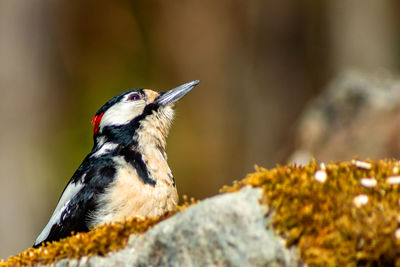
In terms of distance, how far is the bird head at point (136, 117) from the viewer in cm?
380

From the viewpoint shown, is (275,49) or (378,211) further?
(275,49)

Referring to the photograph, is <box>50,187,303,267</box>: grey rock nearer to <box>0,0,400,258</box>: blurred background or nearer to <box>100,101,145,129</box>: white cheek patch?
<box>100,101,145,129</box>: white cheek patch

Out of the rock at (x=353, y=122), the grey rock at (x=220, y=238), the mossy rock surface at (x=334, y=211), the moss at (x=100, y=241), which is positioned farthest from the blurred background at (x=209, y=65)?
the mossy rock surface at (x=334, y=211)

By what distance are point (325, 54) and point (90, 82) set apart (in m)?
6.44

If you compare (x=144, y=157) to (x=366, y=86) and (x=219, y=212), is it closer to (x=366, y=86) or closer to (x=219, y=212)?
(x=219, y=212)

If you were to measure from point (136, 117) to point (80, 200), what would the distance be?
881mm

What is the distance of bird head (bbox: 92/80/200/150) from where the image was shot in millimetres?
3803

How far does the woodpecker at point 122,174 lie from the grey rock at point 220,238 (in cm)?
90

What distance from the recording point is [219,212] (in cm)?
208

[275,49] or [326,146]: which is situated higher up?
[275,49]

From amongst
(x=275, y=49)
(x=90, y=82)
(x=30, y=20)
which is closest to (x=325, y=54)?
(x=275, y=49)

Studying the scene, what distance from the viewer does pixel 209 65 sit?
55.7 ft

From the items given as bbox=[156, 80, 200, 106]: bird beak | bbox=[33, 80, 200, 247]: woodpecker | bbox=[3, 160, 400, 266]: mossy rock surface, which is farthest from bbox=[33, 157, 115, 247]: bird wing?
bbox=[3, 160, 400, 266]: mossy rock surface

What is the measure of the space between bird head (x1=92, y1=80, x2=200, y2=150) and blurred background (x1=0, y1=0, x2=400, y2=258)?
6083 mm
